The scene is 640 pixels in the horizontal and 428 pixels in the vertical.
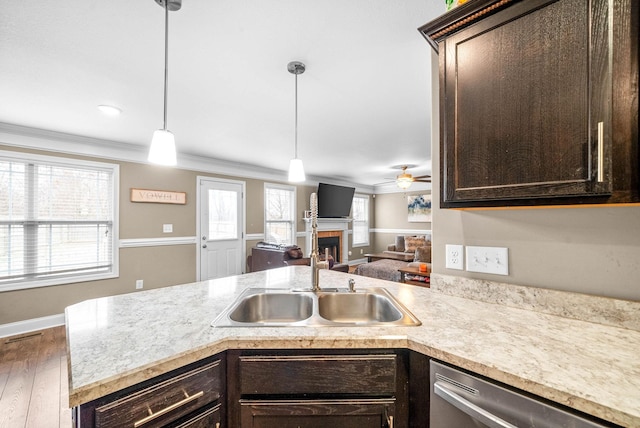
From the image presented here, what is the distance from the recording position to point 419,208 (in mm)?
7223

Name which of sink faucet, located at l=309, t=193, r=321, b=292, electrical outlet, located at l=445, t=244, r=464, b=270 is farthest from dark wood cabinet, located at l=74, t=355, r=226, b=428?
electrical outlet, located at l=445, t=244, r=464, b=270

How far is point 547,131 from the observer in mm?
883

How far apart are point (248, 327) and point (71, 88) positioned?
2627 millimetres

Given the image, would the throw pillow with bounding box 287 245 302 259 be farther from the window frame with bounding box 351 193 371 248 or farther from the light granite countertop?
the window frame with bounding box 351 193 371 248

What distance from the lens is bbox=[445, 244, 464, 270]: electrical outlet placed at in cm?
133

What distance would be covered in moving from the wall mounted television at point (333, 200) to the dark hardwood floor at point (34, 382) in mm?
4812

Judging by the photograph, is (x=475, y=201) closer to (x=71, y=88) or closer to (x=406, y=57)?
(x=406, y=57)

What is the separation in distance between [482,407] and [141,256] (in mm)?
4481

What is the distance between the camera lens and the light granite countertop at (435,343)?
65 centimetres

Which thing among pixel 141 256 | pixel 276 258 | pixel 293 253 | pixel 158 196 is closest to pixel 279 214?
pixel 276 258

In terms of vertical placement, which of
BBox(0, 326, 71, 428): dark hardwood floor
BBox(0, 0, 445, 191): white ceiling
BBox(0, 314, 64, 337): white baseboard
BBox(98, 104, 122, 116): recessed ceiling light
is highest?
BBox(0, 0, 445, 191): white ceiling

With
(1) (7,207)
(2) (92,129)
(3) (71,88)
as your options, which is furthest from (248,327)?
(1) (7,207)

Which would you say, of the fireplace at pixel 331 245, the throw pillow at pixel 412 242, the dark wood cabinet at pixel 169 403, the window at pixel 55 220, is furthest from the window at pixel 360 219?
the dark wood cabinet at pixel 169 403

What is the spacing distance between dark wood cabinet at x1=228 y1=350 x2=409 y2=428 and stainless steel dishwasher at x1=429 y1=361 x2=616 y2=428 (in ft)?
0.38
